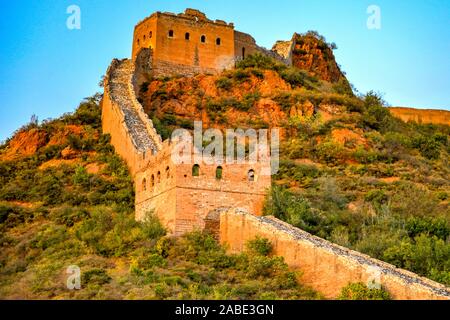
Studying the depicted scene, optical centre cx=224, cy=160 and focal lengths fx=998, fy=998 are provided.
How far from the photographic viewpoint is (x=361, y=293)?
2284 centimetres

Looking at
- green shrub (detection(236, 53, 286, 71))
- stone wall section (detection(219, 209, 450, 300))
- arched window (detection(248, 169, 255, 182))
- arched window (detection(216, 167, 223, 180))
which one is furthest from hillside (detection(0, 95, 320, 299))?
green shrub (detection(236, 53, 286, 71))

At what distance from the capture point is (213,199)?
2905cm

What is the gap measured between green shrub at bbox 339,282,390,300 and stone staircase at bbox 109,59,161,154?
10.6 metres

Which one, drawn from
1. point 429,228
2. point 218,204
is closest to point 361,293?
point 218,204

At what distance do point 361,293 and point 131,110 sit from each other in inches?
732

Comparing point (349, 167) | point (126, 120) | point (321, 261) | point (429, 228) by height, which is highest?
point (126, 120)

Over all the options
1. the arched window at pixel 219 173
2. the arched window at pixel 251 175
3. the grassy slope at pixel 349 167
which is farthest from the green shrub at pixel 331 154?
the arched window at pixel 219 173

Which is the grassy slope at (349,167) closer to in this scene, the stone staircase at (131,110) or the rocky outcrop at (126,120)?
the stone staircase at (131,110)

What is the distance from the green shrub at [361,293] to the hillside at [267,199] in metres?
1.18

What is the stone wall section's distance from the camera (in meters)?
23.2

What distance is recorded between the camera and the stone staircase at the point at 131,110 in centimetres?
3541

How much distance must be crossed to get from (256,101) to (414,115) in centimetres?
1717

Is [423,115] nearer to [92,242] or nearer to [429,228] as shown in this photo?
[429,228]
